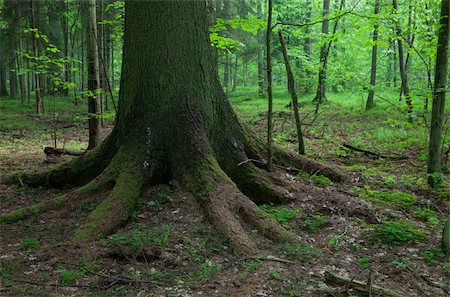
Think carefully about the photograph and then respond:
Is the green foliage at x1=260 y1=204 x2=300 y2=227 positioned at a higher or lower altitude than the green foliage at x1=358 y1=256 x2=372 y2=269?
higher

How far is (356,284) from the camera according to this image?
3.70 meters

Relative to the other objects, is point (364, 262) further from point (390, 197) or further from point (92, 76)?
point (92, 76)

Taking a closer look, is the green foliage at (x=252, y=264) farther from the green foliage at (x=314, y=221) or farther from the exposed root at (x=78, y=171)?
the exposed root at (x=78, y=171)

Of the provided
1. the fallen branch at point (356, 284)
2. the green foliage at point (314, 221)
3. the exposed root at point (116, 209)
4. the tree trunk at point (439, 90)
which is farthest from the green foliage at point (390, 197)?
the exposed root at point (116, 209)

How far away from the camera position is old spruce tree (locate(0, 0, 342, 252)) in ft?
17.0

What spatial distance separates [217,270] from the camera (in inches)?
A: 163

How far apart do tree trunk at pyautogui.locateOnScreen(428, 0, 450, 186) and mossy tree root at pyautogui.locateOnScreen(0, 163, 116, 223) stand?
5.75 meters

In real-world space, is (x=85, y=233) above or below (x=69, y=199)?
below

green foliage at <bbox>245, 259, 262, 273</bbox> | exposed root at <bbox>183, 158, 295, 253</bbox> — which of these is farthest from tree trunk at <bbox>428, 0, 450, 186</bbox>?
green foliage at <bbox>245, 259, 262, 273</bbox>

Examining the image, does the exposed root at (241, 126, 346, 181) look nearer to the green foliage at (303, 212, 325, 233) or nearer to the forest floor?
the forest floor

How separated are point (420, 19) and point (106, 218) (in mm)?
9530

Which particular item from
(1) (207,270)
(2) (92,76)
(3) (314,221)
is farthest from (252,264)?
(2) (92,76)

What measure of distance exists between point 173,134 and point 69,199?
1747 millimetres

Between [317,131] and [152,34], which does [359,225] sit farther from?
[317,131]
